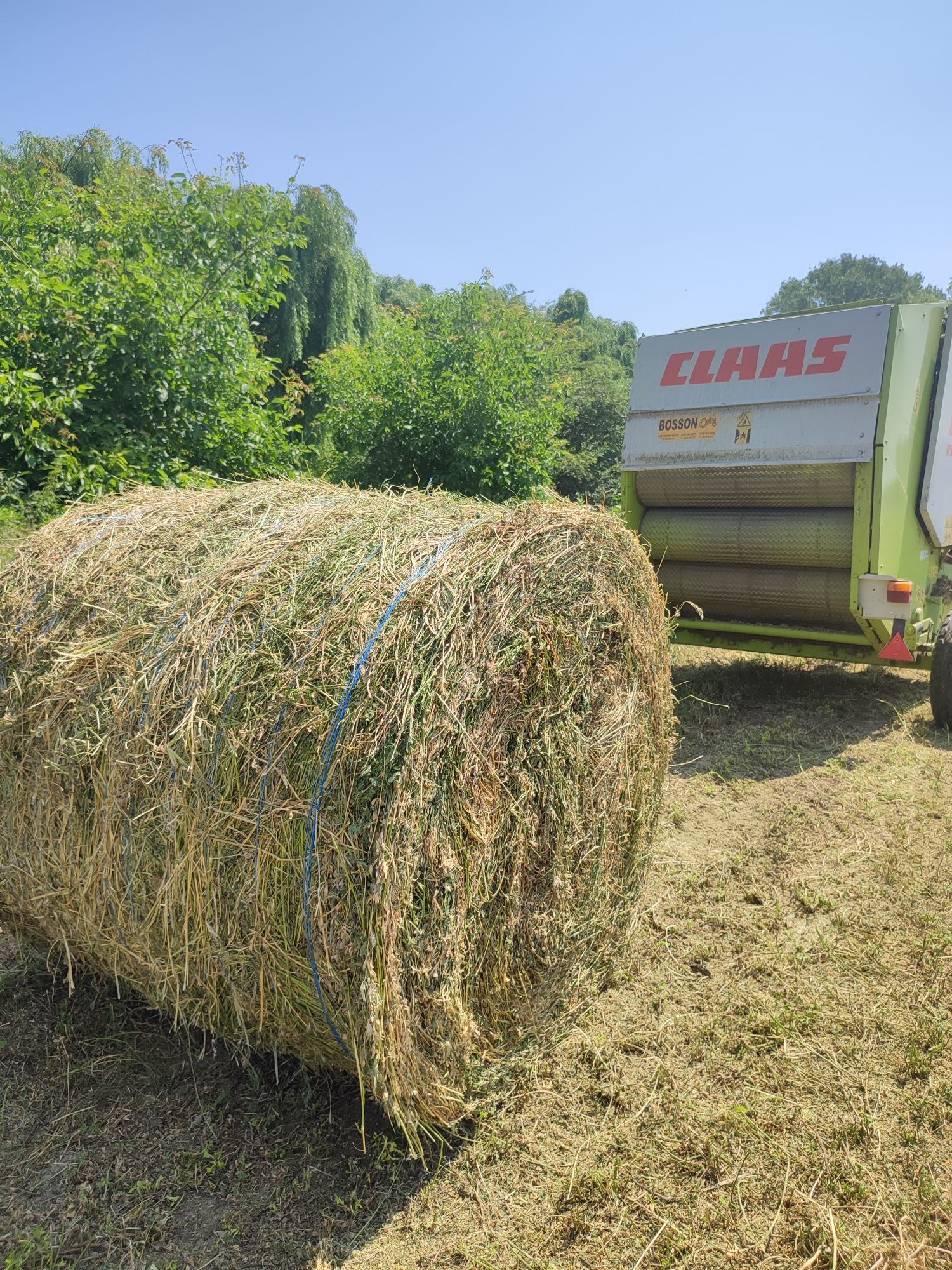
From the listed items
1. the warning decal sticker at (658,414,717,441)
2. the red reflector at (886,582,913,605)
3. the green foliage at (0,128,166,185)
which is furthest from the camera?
the green foliage at (0,128,166,185)

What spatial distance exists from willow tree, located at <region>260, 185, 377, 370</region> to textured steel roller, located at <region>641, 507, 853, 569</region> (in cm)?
1288

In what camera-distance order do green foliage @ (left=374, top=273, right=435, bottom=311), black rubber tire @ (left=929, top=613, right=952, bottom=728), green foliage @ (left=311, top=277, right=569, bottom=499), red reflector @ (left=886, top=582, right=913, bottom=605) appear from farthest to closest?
1. green foliage @ (left=374, top=273, right=435, bottom=311)
2. green foliage @ (left=311, top=277, right=569, bottom=499)
3. black rubber tire @ (left=929, top=613, right=952, bottom=728)
4. red reflector @ (left=886, top=582, right=913, bottom=605)

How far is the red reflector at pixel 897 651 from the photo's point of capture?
6082 millimetres

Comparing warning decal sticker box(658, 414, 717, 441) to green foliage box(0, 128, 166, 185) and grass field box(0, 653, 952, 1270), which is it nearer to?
grass field box(0, 653, 952, 1270)

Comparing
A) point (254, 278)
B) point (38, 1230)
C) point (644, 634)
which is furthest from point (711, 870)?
point (254, 278)

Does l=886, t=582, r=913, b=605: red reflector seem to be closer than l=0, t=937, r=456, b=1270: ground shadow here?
No

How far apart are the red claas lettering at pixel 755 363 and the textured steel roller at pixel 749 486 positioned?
686mm

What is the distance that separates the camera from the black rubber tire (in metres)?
6.27

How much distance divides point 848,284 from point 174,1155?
66102 millimetres

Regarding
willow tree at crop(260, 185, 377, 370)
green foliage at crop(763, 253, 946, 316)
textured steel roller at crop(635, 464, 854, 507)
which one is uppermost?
green foliage at crop(763, 253, 946, 316)

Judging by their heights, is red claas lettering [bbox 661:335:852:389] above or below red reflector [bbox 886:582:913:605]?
above

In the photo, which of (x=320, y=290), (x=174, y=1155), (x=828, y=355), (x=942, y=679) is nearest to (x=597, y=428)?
(x=320, y=290)

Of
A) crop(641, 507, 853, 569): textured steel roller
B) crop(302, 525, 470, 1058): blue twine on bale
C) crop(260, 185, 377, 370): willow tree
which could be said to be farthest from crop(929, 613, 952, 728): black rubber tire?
crop(260, 185, 377, 370): willow tree

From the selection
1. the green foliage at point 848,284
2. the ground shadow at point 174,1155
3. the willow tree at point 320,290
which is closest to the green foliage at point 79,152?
the willow tree at point 320,290
